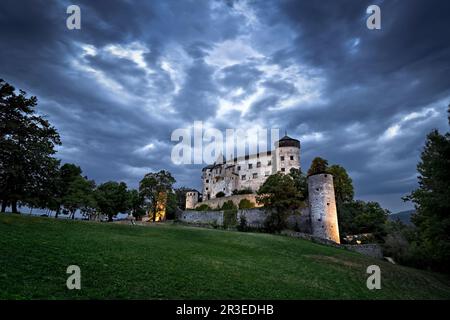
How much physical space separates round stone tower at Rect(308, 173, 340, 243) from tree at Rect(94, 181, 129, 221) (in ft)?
146

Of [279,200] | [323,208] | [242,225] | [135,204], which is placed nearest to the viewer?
[323,208]

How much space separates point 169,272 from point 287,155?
7207 cm

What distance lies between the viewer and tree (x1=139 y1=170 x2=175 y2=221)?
61719 millimetres

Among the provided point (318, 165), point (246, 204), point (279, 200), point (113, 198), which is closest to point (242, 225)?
point (279, 200)

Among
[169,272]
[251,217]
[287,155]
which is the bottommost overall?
[169,272]

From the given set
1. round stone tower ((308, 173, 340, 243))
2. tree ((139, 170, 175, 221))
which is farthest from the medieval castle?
round stone tower ((308, 173, 340, 243))

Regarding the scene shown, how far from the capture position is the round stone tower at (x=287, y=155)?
81562 mm

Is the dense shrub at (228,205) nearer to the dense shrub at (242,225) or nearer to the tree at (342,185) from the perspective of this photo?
the dense shrub at (242,225)

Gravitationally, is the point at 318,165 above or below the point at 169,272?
above

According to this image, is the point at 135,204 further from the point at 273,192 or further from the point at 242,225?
the point at 273,192

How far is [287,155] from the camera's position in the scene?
270ft
